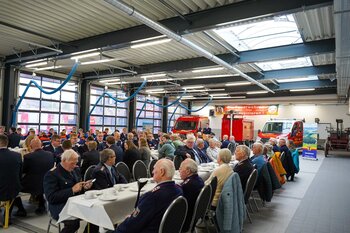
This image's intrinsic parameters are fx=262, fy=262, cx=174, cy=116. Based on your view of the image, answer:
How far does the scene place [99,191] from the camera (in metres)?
3.20

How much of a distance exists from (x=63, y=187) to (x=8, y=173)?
54.1 inches

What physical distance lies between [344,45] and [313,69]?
5.70 metres

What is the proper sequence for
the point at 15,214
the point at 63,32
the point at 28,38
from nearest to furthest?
the point at 15,214, the point at 63,32, the point at 28,38

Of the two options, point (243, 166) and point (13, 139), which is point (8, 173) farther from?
point (13, 139)

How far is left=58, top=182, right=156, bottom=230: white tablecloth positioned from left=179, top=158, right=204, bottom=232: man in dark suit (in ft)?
2.29

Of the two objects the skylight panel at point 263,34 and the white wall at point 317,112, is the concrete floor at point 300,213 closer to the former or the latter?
the skylight panel at point 263,34

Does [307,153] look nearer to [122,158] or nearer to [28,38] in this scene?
[122,158]

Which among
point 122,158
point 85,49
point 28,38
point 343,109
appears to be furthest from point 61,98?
point 343,109

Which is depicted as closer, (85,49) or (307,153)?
(85,49)

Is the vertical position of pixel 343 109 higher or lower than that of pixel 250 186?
higher

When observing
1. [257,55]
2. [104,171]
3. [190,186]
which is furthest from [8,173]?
[257,55]

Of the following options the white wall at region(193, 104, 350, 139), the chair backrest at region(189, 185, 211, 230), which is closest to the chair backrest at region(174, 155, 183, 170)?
the chair backrest at region(189, 185, 211, 230)

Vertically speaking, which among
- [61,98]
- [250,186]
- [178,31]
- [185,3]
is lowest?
[250,186]

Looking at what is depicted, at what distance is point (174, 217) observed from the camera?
7.40 feet
